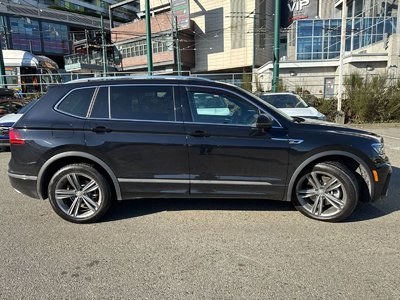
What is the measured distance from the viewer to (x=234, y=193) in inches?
153

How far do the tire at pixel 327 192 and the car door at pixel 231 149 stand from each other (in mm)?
319

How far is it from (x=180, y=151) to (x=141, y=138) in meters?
0.52

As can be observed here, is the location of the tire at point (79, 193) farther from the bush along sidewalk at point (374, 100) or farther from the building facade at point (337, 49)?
the building facade at point (337, 49)

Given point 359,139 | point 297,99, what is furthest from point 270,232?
point 297,99

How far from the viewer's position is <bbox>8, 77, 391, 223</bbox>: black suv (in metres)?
3.76

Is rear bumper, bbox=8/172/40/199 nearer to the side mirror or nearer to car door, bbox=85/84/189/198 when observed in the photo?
car door, bbox=85/84/189/198

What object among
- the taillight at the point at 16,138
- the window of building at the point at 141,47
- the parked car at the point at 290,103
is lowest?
the taillight at the point at 16,138

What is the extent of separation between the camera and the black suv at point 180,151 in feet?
12.3

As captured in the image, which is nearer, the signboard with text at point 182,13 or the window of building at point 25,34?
the signboard with text at point 182,13

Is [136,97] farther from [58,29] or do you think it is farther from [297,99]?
[58,29]

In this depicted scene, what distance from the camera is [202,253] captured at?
3.20 meters

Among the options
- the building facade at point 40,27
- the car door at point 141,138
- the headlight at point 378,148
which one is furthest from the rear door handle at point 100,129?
the building facade at point 40,27

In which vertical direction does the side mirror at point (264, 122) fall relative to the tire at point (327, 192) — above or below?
above

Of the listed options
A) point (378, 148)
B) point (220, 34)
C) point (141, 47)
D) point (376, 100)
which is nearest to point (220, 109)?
point (378, 148)
